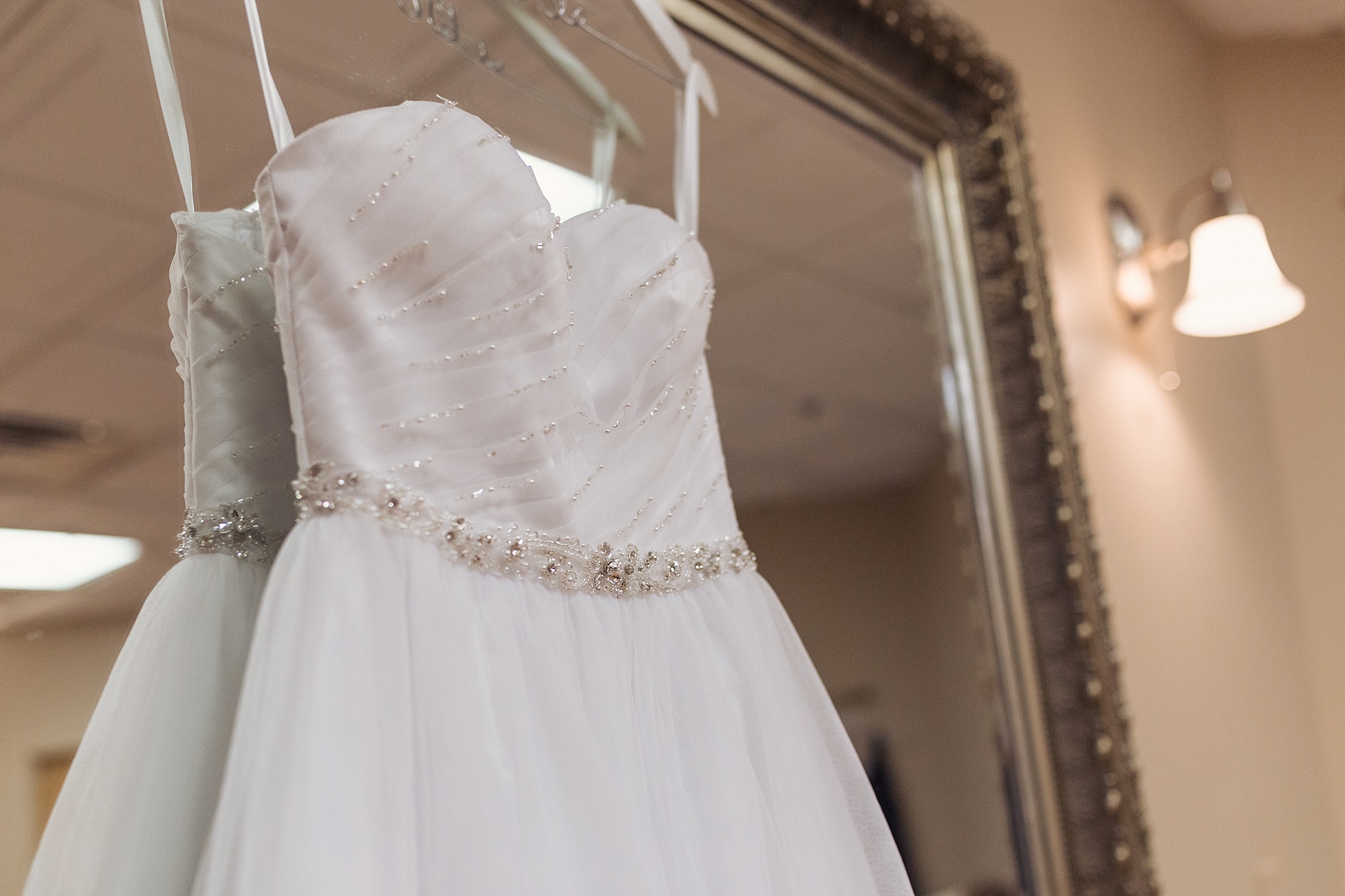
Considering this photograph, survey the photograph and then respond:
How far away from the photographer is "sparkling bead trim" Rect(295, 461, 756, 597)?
0.44 metres

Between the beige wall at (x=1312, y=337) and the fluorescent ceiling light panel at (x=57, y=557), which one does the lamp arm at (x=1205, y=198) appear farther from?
the fluorescent ceiling light panel at (x=57, y=557)

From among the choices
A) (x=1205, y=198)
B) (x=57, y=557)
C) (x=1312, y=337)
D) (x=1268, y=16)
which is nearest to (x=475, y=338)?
(x=57, y=557)

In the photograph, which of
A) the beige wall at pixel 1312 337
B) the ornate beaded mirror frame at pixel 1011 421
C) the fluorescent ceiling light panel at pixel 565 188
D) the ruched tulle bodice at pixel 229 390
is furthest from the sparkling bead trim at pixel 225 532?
the beige wall at pixel 1312 337

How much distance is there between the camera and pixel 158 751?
421 mm

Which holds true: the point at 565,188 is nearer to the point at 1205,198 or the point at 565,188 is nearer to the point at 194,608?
the point at 194,608

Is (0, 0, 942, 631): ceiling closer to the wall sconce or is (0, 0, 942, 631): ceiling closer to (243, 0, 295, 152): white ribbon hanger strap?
(243, 0, 295, 152): white ribbon hanger strap

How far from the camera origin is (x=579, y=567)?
1.79ft

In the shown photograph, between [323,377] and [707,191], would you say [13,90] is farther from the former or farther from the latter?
[707,191]

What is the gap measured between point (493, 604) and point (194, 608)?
0.41 feet

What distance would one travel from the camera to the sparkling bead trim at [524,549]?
0.44 m

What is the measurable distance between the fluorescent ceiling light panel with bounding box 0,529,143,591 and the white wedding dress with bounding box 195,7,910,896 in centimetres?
14

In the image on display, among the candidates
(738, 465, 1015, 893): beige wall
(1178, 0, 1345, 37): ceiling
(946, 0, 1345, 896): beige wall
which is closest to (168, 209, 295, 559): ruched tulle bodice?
(738, 465, 1015, 893): beige wall

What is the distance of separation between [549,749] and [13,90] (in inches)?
15.5

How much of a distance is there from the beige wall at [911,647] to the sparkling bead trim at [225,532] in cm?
42
